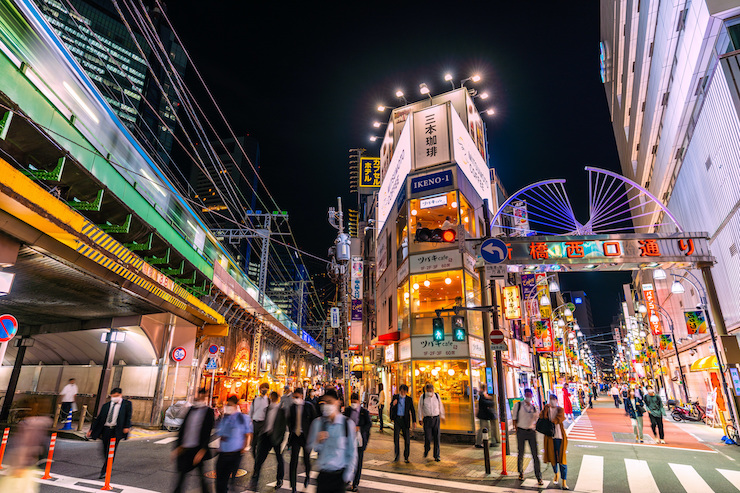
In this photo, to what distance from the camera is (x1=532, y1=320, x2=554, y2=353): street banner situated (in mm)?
29766

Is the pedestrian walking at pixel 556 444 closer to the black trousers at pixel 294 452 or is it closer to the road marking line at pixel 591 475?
the road marking line at pixel 591 475

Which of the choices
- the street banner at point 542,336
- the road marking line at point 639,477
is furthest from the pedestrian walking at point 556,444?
the street banner at point 542,336

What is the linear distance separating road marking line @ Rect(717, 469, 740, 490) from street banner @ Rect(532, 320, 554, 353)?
1968 cm

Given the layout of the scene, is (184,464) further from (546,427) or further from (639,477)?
(639,477)

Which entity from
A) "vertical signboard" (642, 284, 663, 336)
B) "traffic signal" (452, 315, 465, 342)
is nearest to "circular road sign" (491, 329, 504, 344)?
"traffic signal" (452, 315, 465, 342)

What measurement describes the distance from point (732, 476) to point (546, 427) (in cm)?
494

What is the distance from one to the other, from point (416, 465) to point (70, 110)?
1328 cm

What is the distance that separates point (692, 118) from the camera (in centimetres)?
1997

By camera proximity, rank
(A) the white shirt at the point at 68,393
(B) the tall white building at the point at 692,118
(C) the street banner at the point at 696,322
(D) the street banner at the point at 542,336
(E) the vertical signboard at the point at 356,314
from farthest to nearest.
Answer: (E) the vertical signboard at the point at 356,314 → (D) the street banner at the point at 542,336 → (C) the street banner at the point at 696,322 → (B) the tall white building at the point at 692,118 → (A) the white shirt at the point at 68,393

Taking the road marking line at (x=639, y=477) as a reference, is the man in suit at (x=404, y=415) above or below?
above

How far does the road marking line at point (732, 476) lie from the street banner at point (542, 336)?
1968 cm

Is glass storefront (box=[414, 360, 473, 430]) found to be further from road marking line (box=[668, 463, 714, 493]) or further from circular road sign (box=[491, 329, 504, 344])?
road marking line (box=[668, 463, 714, 493])

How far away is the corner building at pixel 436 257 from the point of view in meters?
18.1

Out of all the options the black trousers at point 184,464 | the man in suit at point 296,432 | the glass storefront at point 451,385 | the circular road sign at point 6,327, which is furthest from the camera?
the glass storefront at point 451,385
